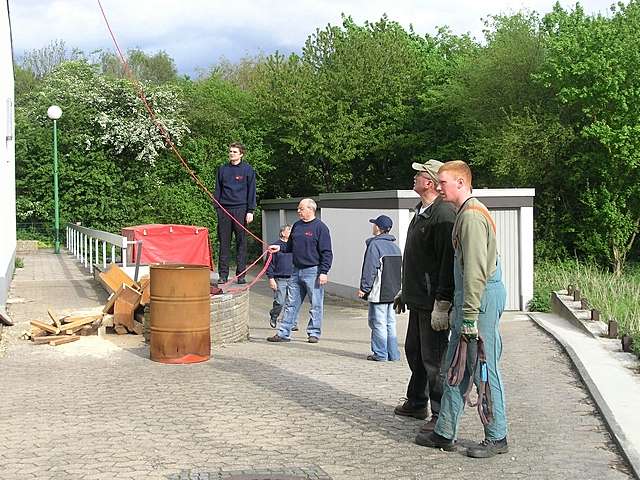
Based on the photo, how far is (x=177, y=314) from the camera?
959 centimetres

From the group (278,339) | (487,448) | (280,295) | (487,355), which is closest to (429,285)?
(487,355)

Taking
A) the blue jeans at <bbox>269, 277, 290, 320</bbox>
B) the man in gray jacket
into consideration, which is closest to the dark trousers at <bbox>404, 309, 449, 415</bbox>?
the man in gray jacket

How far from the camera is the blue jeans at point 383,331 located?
10312 millimetres

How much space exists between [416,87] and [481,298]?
97.8ft

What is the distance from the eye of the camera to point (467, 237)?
19.5ft

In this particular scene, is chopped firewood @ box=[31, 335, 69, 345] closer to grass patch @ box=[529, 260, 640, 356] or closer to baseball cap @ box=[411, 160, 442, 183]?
baseball cap @ box=[411, 160, 442, 183]

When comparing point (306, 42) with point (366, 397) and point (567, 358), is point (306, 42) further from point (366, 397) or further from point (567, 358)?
point (366, 397)

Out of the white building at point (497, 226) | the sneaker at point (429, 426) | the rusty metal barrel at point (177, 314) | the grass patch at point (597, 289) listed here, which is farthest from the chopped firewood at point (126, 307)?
Result: the white building at point (497, 226)

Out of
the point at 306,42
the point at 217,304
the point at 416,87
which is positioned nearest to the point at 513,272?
the point at 217,304

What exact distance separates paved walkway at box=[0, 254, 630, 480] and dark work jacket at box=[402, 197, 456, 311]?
1044mm

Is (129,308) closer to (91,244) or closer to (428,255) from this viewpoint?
(428,255)

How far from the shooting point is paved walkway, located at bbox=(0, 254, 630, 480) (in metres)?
5.96

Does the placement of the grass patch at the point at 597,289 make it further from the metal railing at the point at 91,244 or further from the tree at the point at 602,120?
the metal railing at the point at 91,244

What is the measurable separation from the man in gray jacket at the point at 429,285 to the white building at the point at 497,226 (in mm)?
11101
